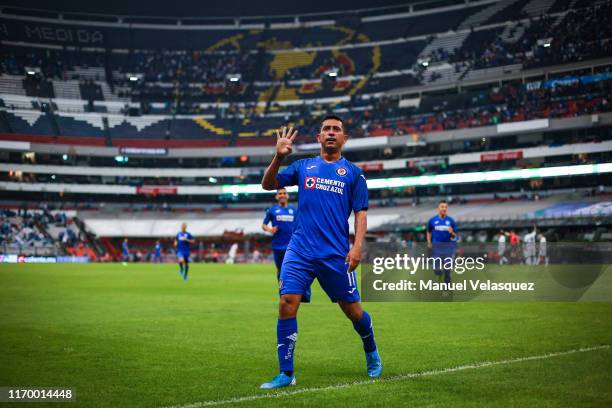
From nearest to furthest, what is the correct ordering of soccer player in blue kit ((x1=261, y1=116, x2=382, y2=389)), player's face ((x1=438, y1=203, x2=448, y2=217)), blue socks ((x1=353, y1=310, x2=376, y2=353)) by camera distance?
soccer player in blue kit ((x1=261, y1=116, x2=382, y2=389))
blue socks ((x1=353, y1=310, x2=376, y2=353))
player's face ((x1=438, y1=203, x2=448, y2=217))

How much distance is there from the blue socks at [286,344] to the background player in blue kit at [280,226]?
29.1ft

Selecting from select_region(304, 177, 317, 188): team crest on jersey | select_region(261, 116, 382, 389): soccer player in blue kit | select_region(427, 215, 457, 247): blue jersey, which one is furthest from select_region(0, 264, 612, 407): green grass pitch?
select_region(427, 215, 457, 247): blue jersey

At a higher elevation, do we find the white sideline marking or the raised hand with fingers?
the raised hand with fingers

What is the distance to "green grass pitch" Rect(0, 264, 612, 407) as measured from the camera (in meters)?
6.20

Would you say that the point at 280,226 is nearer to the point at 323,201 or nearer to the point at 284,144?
the point at 323,201

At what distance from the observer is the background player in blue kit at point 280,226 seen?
15938 millimetres

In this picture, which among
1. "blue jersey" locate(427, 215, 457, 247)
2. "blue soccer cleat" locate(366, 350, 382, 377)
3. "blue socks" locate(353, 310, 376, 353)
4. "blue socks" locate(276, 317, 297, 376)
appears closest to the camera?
"blue socks" locate(276, 317, 297, 376)

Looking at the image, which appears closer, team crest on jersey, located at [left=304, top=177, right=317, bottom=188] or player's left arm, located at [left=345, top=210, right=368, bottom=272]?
player's left arm, located at [left=345, top=210, right=368, bottom=272]

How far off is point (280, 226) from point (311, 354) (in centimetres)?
765

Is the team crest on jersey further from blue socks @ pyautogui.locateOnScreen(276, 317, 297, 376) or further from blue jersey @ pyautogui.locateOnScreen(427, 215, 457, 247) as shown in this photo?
blue jersey @ pyautogui.locateOnScreen(427, 215, 457, 247)

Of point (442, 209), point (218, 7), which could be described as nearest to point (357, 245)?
point (442, 209)

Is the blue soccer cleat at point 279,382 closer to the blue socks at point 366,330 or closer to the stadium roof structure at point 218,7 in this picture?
the blue socks at point 366,330

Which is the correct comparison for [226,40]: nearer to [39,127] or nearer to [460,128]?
[39,127]

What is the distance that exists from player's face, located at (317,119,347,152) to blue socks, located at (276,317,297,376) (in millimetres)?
1902
